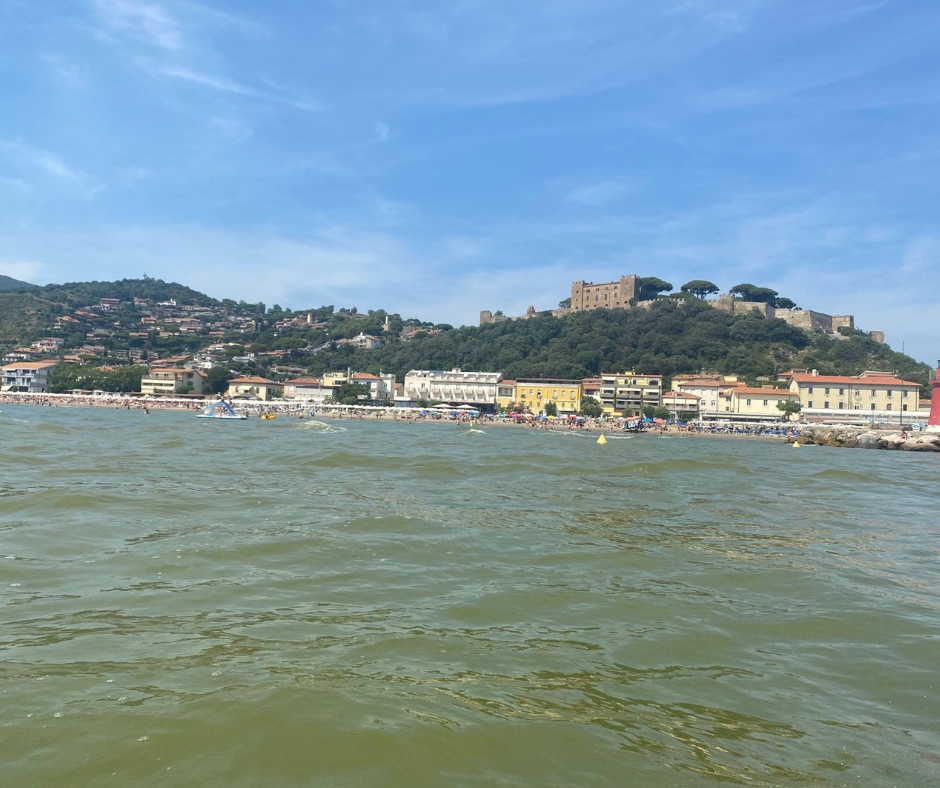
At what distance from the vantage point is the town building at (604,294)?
395 feet

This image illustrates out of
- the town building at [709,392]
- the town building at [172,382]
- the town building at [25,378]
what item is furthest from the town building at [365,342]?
the town building at [709,392]

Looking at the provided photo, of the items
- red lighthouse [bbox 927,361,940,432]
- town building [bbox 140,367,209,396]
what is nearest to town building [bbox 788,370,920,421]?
red lighthouse [bbox 927,361,940,432]

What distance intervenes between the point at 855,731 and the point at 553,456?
18895 millimetres

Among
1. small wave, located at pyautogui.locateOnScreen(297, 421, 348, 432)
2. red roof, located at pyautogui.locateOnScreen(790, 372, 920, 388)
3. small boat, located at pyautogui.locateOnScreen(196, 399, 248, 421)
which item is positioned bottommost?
small wave, located at pyautogui.locateOnScreen(297, 421, 348, 432)

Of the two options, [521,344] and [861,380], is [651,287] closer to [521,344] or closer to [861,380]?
[521,344]

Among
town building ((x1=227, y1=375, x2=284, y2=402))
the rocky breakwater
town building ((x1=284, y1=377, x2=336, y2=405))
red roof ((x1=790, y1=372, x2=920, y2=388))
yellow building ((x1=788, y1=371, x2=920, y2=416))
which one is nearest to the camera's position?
the rocky breakwater

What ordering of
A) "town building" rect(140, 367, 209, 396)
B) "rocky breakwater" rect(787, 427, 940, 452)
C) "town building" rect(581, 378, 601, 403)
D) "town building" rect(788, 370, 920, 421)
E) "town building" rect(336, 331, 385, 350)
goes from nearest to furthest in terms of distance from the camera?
"rocky breakwater" rect(787, 427, 940, 452), "town building" rect(788, 370, 920, 421), "town building" rect(581, 378, 601, 403), "town building" rect(140, 367, 209, 396), "town building" rect(336, 331, 385, 350)

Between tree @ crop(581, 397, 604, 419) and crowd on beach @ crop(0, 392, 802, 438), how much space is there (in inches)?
52.1

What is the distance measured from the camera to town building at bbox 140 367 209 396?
86.7 m

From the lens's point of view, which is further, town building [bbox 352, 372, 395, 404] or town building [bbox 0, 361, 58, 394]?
town building [bbox 352, 372, 395, 404]

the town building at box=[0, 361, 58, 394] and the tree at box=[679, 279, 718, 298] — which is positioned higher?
the tree at box=[679, 279, 718, 298]

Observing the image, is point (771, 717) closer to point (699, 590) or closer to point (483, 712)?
point (483, 712)

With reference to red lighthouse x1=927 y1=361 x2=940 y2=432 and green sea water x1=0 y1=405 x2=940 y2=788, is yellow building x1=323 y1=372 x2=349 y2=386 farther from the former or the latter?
green sea water x1=0 y1=405 x2=940 y2=788

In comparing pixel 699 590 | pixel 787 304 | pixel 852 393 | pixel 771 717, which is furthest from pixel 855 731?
pixel 787 304
